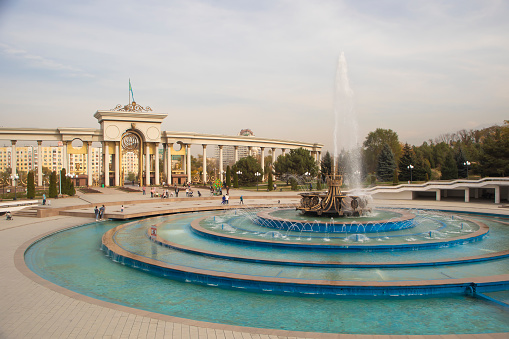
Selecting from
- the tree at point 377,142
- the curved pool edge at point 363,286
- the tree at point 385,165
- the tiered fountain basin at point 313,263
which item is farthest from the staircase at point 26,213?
the tree at point 377,142

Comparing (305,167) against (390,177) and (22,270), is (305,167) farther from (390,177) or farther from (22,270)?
(22,270)

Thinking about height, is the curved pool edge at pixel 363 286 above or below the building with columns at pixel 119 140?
below

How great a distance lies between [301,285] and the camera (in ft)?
26.3

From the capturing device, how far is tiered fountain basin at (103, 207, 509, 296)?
795cm

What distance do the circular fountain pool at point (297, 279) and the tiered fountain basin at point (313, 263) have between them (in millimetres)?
26

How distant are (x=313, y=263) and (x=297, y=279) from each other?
1669mm

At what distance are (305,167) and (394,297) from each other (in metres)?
45.4

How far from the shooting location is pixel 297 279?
8227 mm

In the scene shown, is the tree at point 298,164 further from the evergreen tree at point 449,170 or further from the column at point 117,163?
the column at point 117,163

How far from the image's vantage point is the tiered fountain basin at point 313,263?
26.1ft

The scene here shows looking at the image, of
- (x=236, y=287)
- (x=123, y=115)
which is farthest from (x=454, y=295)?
(x=123, y=115)

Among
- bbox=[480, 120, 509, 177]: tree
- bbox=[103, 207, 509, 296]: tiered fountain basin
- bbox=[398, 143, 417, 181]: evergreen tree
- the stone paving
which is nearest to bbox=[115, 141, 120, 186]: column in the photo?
bbox=[398, 143, 417, 181]: evergreen tree

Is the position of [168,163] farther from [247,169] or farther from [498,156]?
[498,156]

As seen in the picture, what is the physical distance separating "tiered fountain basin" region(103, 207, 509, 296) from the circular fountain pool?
0.03 m
